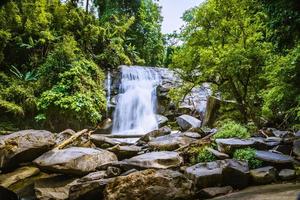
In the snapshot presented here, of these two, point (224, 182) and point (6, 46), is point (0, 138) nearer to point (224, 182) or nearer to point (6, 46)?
point (224, 182)

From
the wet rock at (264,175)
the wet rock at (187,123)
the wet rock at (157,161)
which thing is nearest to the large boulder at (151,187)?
the wet rock at (157,161)

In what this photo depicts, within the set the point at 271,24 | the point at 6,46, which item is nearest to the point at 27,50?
the point at 6,46

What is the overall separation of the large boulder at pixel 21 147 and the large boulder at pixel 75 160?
18.3 inches

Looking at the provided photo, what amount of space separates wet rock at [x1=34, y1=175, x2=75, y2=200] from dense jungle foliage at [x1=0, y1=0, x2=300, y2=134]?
5.02 m

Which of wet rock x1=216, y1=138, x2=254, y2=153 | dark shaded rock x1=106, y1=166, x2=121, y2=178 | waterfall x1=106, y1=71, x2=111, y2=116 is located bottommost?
dark shaded rock x1=106, y1=166, x2=121, y2=178

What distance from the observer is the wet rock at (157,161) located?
695cm

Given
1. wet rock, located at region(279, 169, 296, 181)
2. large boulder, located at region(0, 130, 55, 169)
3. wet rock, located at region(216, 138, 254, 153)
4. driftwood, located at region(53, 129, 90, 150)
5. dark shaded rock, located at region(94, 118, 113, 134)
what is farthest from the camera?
dark shaded rock, located at region(94, 118, 113, 134)

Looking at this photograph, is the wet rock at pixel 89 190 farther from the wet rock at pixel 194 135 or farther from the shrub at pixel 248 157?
the wet rock at pixel 194 135

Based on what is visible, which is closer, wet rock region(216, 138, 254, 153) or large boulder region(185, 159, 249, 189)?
large boulder region(185, 159, 249, 189)

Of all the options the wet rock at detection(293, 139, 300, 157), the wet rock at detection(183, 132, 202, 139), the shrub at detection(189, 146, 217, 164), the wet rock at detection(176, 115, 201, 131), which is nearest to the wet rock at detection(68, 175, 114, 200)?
the shrub at detection(189, 146, 217, 164)

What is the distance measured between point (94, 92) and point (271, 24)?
1171cm

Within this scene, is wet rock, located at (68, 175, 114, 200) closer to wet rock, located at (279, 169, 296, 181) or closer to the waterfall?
wet rock, located at (279, 169, 296, 181)

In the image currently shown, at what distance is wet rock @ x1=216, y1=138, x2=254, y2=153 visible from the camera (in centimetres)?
725

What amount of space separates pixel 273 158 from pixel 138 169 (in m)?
2.89
